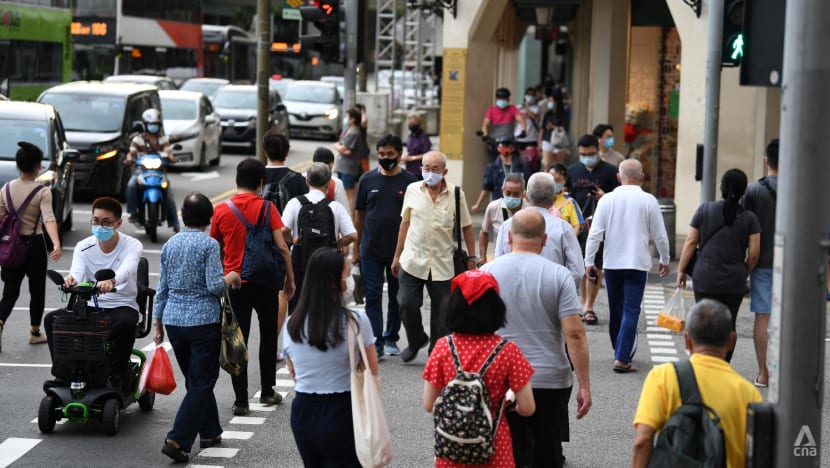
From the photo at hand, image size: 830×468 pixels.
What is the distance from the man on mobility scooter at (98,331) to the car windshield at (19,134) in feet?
30.1

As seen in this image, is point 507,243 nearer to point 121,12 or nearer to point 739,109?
point 739,109

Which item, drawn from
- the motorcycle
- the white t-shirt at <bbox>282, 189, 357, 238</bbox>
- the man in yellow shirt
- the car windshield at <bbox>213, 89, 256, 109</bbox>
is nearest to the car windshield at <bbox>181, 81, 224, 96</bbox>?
the car windshield at <bbox>213, 89, 256, 109</bbox>

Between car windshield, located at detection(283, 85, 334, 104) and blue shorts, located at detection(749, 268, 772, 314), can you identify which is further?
car windshield, located at detection(283, 85, 334, 104)

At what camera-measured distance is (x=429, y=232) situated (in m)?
10.7

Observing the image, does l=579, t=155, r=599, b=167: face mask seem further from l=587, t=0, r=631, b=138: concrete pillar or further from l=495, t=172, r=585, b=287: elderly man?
l=587, t=0, r=631, b=138: concrete pillar

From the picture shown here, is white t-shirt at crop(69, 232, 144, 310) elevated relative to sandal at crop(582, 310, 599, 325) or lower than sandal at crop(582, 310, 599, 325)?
elevated

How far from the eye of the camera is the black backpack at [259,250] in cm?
920

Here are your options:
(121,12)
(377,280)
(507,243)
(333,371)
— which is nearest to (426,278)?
(377,280)

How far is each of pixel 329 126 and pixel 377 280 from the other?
2951cm

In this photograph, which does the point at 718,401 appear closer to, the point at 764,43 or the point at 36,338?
the point at 764,43

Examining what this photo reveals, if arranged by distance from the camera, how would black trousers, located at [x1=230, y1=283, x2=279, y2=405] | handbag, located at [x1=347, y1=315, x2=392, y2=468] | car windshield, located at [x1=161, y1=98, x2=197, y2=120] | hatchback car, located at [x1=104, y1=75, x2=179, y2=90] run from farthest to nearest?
hatchback car, located at [x1=104, y1=75, x2=179, y2=90] → car windshield, located at [x1=161, y1=98, x2=197, y2=120] → black trousers, located at [x1=230, y1=283, x2=279, y2=405] → handbag, located at [x1=347, y1=315, x2=392, y2=468]

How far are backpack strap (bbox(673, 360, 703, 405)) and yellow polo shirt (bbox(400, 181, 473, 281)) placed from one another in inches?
221

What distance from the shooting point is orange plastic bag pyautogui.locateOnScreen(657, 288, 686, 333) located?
1060 centimetres

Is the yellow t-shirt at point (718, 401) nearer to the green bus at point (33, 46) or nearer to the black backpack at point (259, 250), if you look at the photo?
the black backpack at point (259, 250)
